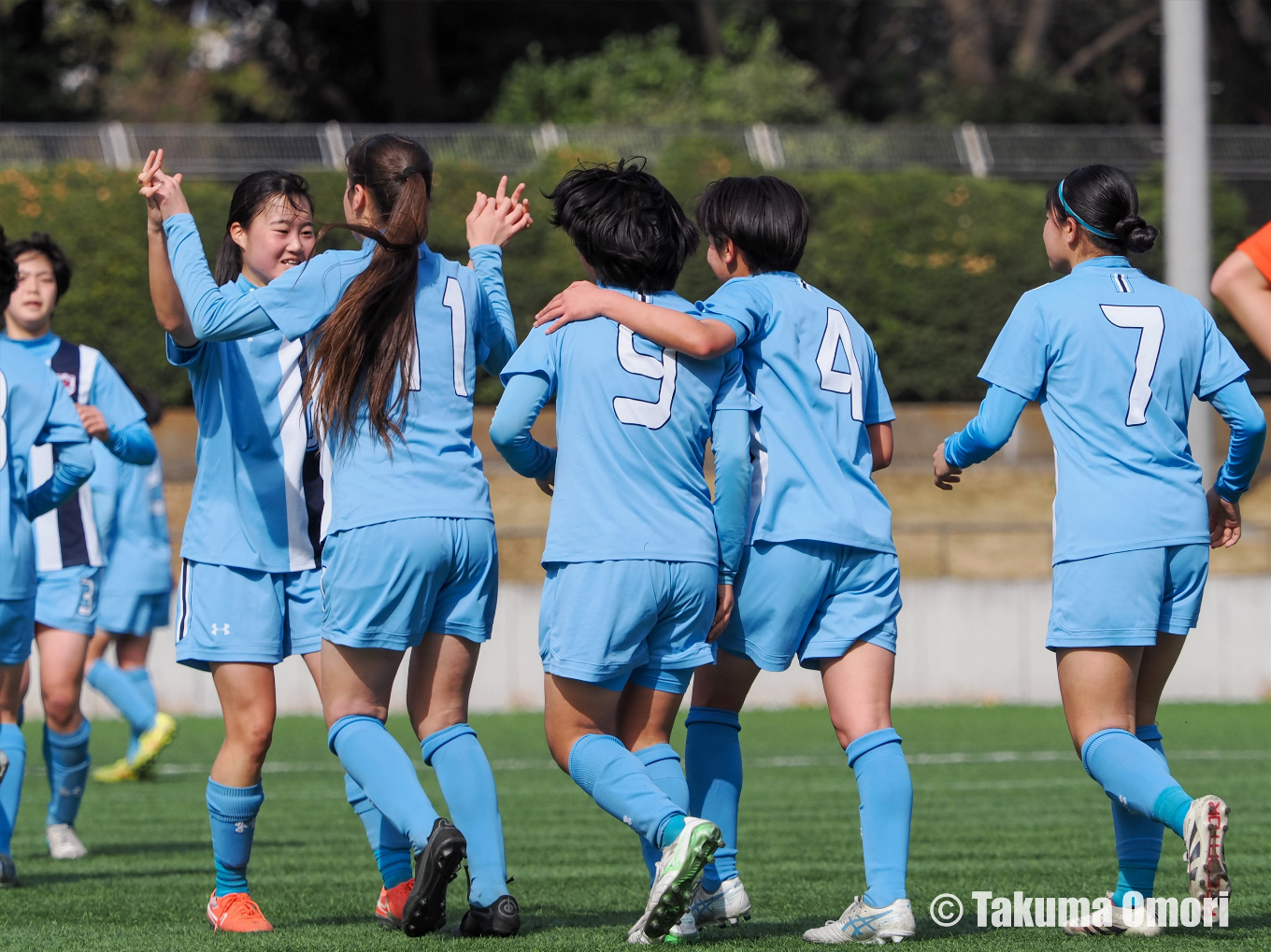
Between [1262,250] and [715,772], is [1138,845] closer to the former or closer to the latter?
[715,772]

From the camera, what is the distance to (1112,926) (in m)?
4.53

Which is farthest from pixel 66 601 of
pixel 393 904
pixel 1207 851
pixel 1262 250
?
pixel 1262 250

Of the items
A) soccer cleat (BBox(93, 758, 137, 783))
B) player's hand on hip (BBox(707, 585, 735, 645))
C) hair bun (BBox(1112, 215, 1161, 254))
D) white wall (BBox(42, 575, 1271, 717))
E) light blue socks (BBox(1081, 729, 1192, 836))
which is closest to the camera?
light blue socks (BBox(1081, 729, 1192, 836))

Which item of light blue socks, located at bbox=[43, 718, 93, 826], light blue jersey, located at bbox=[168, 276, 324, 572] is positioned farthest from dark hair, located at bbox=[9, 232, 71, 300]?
light blue jersey, located at bbox=[168, 276, 324, 572]

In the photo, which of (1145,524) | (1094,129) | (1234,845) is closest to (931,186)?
(1094,129)

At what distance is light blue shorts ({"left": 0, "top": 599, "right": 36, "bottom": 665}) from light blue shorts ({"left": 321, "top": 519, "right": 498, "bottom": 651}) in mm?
1667

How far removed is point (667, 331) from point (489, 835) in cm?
140

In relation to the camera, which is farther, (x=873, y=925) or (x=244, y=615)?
(x=244, y=615)

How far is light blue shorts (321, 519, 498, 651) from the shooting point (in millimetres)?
4312

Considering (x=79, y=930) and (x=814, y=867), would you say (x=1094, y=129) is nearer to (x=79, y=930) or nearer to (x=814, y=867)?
(x=814, y=867)

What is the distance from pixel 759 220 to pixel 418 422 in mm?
1083

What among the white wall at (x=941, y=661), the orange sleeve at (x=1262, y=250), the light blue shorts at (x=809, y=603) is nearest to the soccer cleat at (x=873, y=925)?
the light blue shorts at (x=809, y=603)

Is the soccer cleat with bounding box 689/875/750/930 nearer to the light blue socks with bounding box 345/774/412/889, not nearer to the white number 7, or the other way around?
the light blue socks with bounding box 345/774/412/889

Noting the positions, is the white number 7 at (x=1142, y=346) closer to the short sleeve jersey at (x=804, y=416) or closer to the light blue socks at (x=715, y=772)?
the short sleeve jersey at (x=804, y=416)
